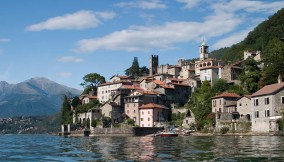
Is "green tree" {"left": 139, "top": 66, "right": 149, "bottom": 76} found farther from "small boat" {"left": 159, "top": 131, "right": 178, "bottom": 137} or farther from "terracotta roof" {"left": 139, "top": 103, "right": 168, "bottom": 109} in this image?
"small boat" {"left": 159, "top": 131, "right": 178, "bottom": 137}

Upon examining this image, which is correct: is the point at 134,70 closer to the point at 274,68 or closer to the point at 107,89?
the point at 107,89

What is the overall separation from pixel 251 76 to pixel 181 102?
946 inches

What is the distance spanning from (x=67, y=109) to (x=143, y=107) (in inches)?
1284

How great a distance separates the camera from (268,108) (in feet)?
213

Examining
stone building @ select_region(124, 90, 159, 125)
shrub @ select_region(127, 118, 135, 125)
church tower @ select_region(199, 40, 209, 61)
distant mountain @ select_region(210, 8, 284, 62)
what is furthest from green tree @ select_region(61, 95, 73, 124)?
distant mountain @ select_region(210, 8, 284, 62)

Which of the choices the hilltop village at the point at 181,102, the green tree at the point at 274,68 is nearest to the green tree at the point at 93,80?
the hilltop village at the point at 181,102

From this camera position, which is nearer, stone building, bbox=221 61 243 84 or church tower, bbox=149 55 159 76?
stone building, bbox=221 61 243 84

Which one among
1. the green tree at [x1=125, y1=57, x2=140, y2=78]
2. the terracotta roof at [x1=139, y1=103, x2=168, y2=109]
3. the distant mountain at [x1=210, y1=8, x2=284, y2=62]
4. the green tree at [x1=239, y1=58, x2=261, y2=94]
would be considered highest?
the distant mountain at [x1=210, y1=8, x2=284, y2=62]

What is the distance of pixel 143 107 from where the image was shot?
93.2 m

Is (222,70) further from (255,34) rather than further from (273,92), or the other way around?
(255,34)

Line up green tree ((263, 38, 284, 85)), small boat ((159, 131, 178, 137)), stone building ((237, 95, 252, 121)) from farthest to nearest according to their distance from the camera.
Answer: green tree ((263, 38, 284, 85)) < small boat ((159, 131, 178, 137)) < stone building ((237, 95, 252, 121))

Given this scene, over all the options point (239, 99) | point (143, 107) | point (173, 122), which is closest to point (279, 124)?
point (239, 99)

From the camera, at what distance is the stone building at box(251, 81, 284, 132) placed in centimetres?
6359

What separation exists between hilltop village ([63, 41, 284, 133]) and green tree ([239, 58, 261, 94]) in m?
2.59
